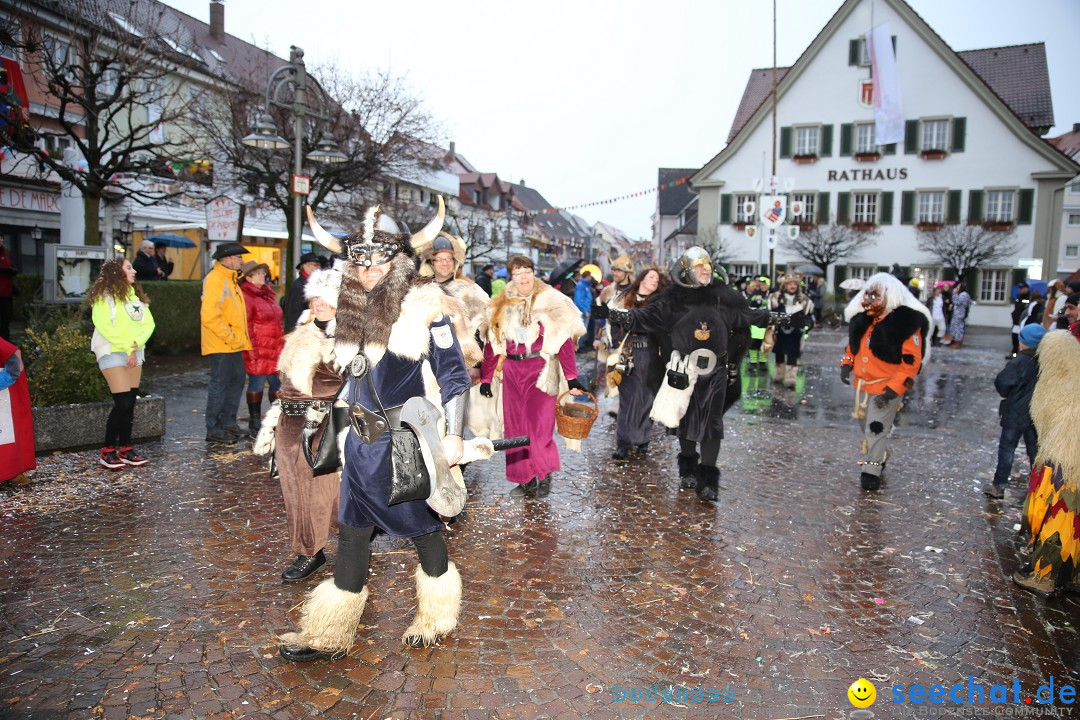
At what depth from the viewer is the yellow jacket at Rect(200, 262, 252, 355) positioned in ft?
23.0

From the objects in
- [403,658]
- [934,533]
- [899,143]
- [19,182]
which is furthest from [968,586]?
[899,143]

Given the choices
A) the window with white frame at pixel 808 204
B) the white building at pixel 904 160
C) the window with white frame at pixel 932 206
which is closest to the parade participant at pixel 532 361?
the white building at pixel 904 160

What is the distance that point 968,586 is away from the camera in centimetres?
439

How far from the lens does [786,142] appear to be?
32719 mm

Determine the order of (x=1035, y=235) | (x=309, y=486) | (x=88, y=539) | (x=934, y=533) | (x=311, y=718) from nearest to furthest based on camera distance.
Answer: (x=311, y=718)
(x=309, y=486)
(x=88, y=539)
(x=934, y=533)
(x=1035, y=235)

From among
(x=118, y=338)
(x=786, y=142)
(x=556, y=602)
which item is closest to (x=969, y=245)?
(x=786, y=142)

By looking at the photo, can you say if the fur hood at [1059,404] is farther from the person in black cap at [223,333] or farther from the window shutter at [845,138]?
the window shutter at [845,138]

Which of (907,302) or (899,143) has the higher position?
(899,143)

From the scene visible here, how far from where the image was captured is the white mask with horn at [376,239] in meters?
3.37

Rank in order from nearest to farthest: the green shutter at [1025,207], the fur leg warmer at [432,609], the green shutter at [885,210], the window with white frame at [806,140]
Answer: the fur leg warmer at [432,609]
the green shutter at [1025,207]
the green shutter at [885,210]
the window with white frame at [806,140]

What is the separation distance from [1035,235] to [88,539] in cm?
3482

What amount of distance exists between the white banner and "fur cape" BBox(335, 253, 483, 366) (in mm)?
32751

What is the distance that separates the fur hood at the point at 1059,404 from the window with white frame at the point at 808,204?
97.7 ft

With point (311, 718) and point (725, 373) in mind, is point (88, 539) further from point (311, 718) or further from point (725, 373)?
point (725, 373)
